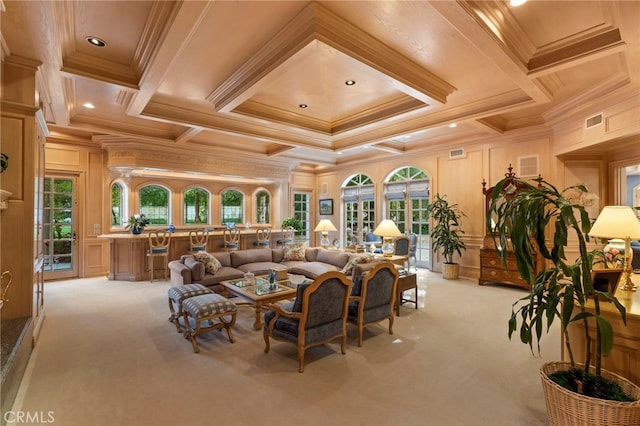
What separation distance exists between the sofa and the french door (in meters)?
A: 3.02

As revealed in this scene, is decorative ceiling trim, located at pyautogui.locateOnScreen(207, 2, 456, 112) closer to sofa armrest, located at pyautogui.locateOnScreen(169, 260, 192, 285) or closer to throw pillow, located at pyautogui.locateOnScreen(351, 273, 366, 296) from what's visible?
throw pillow, located at pyautogui.locateOnScreen(351, 273, 366, 296)

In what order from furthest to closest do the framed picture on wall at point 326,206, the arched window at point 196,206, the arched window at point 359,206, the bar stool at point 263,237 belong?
the framed picture on wall at point 326,206, the arched window at point 359,206, the arched window at point 196,206, the bar stool at point 263,237

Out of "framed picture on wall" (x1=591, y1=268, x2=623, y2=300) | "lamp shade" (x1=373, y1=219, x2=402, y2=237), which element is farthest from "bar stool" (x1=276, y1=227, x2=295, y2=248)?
"framed picture on wall" (x1=591, y1=268, x2=623, y2=300)

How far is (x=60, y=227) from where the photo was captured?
666 cm

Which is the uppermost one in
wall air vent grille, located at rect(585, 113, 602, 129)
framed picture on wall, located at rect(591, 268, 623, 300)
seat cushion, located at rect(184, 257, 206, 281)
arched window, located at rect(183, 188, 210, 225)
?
wall air vent grille, located at rect(585, 113, 602, 129)

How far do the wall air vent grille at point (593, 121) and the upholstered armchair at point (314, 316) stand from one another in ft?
14.4

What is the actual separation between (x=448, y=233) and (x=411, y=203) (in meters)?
1.69

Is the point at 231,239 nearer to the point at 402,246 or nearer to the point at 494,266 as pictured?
the point at 402,246

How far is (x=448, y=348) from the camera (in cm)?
332

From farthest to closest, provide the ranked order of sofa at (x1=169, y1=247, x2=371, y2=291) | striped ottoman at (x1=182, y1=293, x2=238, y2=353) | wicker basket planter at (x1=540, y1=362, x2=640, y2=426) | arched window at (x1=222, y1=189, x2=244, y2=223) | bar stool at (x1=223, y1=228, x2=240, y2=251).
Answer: arched window at (x1=222, y1=189, x2=244, y2=223) → bar stool at (x1=223, y1=228, x2=240, y2=251) → sofa at (x1=169, y1=247, x2=371, y2=291) → striped ottoman at (x1=182, y1=293, x2=238, y2=353) → wicker basket planter at (x1=540, y1=362, x2=640, y2=426)

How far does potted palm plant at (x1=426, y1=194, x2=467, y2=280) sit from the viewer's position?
664 cm

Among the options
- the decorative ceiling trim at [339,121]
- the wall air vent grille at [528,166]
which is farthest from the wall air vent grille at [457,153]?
the decorative ceiling trim at [339,121]

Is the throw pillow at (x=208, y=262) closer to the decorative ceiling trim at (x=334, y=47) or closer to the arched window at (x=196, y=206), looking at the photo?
the decorative ceiling trim at (x=334, y=47)

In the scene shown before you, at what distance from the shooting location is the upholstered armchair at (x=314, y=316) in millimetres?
2811
